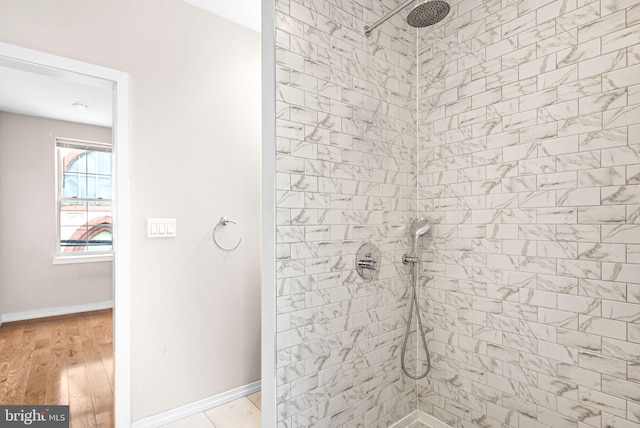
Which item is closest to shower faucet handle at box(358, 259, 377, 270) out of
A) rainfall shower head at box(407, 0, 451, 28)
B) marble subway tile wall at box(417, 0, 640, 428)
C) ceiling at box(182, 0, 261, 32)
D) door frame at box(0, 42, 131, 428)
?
marble subway tile wall at box(417, 0, 640, 428)

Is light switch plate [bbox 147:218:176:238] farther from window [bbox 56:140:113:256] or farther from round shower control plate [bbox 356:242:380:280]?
window [bbox 56:140:113:256]

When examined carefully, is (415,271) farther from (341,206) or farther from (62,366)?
(62,366)

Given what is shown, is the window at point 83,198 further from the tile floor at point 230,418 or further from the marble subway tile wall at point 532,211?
the marble subway tile wall at point 532,211

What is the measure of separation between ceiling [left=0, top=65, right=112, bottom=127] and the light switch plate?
189cm

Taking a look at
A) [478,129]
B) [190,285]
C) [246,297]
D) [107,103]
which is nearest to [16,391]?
[190,285]

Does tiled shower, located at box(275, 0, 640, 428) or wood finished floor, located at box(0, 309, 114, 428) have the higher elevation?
tiled shower, located at box(275, 0, 640, 428)

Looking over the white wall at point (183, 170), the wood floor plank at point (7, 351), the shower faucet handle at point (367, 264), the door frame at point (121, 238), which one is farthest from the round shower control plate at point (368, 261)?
the wood floor plank at point (7, 351)

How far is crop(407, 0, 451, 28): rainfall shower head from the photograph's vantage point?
49.4 inches

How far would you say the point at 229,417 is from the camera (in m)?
2.04

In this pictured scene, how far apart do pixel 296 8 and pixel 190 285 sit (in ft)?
5.80

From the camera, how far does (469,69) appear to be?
170cm

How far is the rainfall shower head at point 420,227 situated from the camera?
183 centimetres

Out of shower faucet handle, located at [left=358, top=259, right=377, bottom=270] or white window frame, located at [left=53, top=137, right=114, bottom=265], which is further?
white window frame, located at [left=53, top=137, right=114, bottom=265]

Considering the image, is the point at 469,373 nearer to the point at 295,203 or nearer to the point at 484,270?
the point at 484,270
